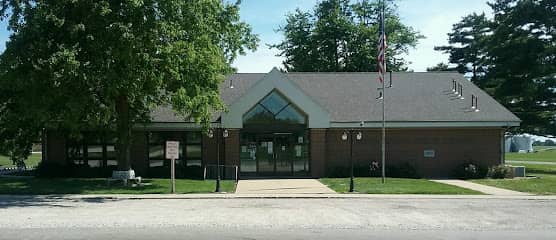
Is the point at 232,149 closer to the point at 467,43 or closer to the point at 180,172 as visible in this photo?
the point at 180,172

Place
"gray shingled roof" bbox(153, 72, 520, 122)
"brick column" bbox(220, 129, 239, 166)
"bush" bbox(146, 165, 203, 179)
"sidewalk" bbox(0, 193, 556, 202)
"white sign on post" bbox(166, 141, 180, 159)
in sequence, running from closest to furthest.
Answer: "sidewalk" bbox(0, 193, 556, 202)
"white sign on post" bbox(166, 141, 180, 159)
"bush" bbox(146, 165, 203, 179)
"brick column" bbox(220, 129, 239, 166)
"gray shingled roof" bbox(153, 72, 520, 122)

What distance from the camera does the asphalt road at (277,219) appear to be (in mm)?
11961

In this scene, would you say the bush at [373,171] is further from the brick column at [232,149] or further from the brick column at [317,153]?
the brick column at [232,149]

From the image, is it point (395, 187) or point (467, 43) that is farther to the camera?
point (467, 43)

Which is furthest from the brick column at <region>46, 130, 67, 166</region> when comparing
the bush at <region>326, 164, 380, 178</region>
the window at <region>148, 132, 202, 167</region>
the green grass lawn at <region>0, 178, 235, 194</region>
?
the bush at <region>326, 164, 380, 178</region>

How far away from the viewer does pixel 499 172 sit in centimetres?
2967

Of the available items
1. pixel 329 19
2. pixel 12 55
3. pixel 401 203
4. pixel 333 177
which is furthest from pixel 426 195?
pixel 329 19

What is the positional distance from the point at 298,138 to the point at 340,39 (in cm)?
2741

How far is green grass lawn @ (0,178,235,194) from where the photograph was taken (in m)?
22.1

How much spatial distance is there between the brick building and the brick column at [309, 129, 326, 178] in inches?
2.0

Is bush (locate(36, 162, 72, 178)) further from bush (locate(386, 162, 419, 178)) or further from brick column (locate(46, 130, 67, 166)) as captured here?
bush (locate(386, 162, 419, 178))

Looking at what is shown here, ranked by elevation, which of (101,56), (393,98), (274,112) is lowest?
(274,112)

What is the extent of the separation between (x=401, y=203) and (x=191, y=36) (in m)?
10.3

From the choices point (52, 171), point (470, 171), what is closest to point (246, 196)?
point (52, 171)
